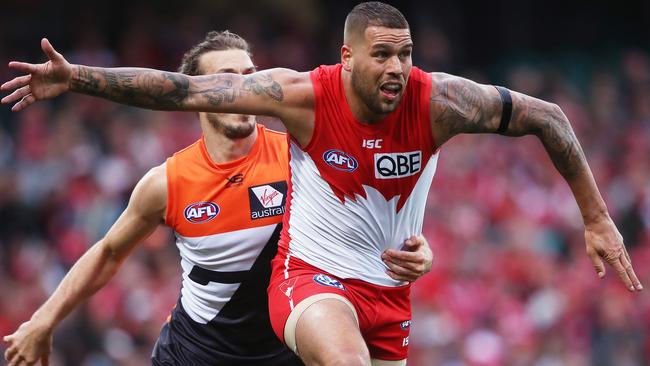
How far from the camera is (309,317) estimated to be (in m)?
5.85

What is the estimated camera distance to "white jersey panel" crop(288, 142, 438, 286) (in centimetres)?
617

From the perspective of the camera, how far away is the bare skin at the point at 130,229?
6883mm

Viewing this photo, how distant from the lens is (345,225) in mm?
6172

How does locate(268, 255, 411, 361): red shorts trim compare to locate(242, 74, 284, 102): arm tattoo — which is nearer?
locate(242, 74, 284, 102): arm tattoo

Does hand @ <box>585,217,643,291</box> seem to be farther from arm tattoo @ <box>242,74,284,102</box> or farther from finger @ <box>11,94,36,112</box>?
finger @ <box>11,94,36,112</box>

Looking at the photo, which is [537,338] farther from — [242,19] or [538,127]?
[242,19]

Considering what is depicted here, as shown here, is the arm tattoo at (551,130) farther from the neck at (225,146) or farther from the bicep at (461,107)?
the neck at (225,146)

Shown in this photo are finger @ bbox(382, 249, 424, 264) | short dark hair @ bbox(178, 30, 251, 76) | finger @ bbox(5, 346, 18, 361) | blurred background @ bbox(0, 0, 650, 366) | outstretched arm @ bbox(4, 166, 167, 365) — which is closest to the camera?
finger @ bbox(382, 249, 424, 264)

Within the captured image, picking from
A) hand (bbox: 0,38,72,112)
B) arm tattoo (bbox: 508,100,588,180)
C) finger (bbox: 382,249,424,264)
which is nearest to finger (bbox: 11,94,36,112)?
hand (bbox: 0,38,72,112)

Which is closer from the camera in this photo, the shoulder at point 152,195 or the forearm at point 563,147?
the forearm at point 563,147

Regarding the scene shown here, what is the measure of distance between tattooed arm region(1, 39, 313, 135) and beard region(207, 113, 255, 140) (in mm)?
827

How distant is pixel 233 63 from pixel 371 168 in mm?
1388

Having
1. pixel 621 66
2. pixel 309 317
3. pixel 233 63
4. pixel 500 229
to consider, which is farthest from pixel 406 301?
pixel 621 66

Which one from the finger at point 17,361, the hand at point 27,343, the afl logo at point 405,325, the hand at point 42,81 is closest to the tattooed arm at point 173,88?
the hand at point 42,81
